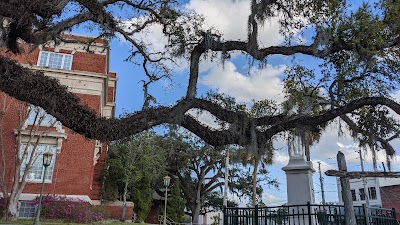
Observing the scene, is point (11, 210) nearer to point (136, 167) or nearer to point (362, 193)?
point (136, 167)

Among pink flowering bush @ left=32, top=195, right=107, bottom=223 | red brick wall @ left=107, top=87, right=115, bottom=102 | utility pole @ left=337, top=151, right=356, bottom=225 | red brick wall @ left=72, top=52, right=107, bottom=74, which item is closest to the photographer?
utility pole @ left=337, top=151, right=356, bottom=225

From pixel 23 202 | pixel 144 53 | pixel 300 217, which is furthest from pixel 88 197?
pixel 300 217

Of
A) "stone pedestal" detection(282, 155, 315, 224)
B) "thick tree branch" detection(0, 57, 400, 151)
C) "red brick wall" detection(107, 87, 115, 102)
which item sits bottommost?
"stone pedestal" detection(282, 155, 315, 224)

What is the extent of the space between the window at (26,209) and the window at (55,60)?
26.3ft

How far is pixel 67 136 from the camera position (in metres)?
20.4

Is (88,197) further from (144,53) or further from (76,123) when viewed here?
(76,123)

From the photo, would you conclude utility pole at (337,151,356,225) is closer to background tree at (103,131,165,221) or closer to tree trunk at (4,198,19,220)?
tree trunk at (4,198,19,220)

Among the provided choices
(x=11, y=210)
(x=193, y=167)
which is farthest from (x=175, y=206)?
(x=11, y=210)

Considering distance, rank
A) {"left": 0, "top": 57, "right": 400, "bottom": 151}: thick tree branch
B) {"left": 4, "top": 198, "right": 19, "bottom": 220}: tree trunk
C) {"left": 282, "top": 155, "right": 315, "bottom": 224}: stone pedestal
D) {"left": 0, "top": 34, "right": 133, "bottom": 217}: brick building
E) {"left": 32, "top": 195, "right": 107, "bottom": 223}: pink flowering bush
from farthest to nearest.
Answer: {"left": 0, "top": 34, "right": 133, "bottom": 217}: brick building → {"left": 32, "top": 195, "right": 107, "bottom": 223}: pink flowering bush → {"left": 4, "top": 198, "right": 19, "bottom": 220}: tree trunk → {"left": 282, "top": 155, "right": 315, "bottom": 224}: stone pedestal → {"left": 0, "top": 57, "right": 400, "bottom": 151}: thick tree branch

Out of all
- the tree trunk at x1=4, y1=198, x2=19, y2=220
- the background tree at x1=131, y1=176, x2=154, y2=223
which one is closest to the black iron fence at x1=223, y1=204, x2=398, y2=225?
the tree trunk at x1=4, y1=198, x2=19, y2=220

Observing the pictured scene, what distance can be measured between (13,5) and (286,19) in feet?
16.9

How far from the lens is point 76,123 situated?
18.0 ft

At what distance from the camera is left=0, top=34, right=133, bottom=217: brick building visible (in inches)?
757

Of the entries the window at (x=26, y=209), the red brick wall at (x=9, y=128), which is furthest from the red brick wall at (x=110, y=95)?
the window at (x=26, y=209)
